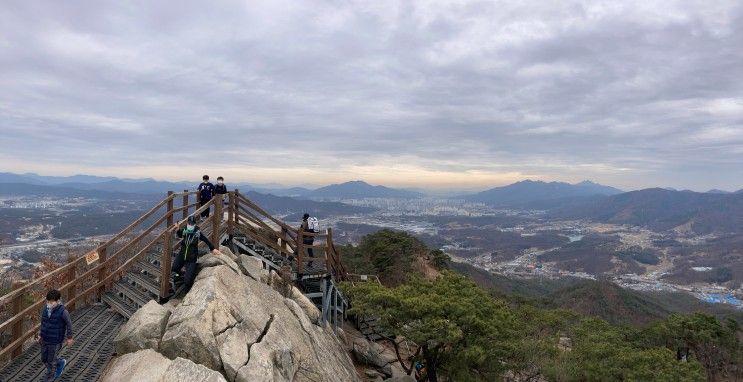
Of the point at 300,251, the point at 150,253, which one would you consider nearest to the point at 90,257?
the point at 150,253

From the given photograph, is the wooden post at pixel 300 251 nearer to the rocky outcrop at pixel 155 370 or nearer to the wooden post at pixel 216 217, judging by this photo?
the wooden post at pixel 216 217

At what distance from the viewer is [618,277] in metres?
140

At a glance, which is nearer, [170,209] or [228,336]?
[228,336]

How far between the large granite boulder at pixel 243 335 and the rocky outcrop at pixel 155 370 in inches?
12.2

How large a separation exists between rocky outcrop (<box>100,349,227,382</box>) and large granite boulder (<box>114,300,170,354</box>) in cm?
22

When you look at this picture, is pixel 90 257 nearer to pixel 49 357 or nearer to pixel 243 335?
pixel 49 357

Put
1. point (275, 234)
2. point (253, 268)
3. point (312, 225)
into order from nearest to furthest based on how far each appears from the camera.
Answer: point (253, 268) → point (275, 234) → point (312, 225)

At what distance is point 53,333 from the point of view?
6613 mm

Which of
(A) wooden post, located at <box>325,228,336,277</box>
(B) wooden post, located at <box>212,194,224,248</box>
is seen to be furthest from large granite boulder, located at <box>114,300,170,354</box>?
(A) wooden post, located at <box>325,228,336,277</box>

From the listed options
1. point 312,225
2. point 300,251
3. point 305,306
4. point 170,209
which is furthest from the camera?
point 312,225

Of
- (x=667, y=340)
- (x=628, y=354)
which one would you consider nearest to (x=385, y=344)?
(x=628, y=354)

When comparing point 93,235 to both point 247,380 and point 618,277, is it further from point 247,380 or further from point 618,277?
point 618,277

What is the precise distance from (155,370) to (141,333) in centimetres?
106

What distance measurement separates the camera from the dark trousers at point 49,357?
6.50 m
